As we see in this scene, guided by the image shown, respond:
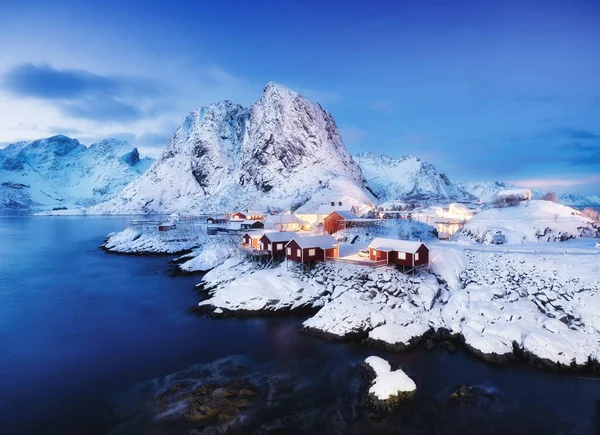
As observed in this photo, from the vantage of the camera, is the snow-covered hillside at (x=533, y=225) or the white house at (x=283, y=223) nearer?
the snow-covered hillside at (x=533, y=225)

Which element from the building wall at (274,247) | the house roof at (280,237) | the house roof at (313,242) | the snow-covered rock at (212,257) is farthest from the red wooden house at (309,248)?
the snow-covered rock at (212,257)

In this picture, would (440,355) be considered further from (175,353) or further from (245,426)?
(175,353)

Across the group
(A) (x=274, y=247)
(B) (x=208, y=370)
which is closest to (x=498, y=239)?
(A) (x=274, y=247)

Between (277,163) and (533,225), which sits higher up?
(277,163)

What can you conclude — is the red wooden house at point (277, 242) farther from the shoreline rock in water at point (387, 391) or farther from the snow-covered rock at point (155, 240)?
the snow-covered rock at point (155, 240)

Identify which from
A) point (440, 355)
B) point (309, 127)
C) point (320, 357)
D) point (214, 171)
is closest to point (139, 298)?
Answer: point (320, 357)

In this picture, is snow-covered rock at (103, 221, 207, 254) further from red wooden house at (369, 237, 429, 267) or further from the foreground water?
red wooden house at (369, 237, 429, 267)

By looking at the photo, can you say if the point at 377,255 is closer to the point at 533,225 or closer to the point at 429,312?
the point at 429,312
